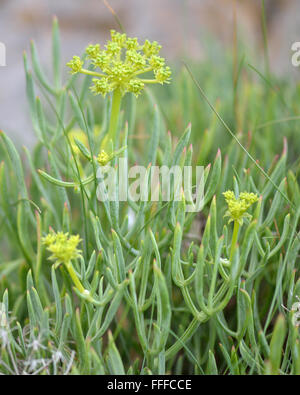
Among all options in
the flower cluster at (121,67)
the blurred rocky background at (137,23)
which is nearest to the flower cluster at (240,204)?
the flower cluster at (121,67)

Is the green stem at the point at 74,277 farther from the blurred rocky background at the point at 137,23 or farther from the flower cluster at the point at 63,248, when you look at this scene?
the blurred rocky background at the point at 137,23

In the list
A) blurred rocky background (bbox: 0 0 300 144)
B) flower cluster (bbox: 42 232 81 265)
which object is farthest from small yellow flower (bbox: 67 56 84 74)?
blurred rocky background (bbox: 0 0 300 144)

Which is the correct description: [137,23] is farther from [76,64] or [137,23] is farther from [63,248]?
[63,248]

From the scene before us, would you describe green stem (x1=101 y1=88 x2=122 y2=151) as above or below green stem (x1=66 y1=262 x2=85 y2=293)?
above

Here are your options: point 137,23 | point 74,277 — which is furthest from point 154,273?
point 137,23

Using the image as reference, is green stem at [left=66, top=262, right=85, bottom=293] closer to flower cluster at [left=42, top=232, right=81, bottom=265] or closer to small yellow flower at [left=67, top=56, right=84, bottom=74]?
flower cluster at [left=42, top=232, right=81, bottom=265]

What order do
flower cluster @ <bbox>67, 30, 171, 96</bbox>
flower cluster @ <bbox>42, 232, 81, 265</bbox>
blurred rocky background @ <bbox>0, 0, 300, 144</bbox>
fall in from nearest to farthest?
1. flower cluster @ <bbox>42, 232, 81, 265</bbox>
2. flower cluster @ <bbox>67, 30, 171, 96</bbox>
3. blurred rocky background @ <bbox>0, 0, 300, 144</bbox>
